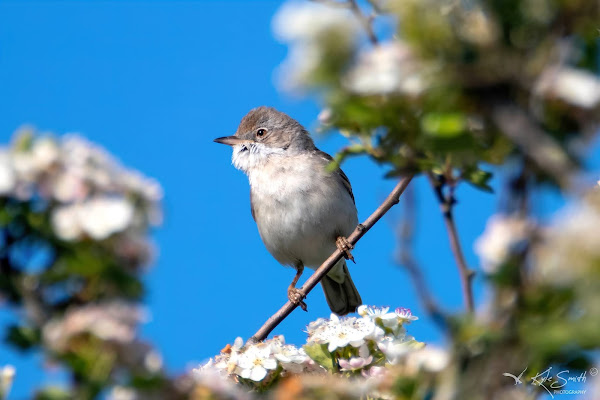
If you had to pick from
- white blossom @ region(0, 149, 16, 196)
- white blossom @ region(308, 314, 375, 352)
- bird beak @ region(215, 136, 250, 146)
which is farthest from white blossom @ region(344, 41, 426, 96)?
bird beak @ region(215, 136, 250, 146)

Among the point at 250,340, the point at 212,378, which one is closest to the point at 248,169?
the point at 250,340

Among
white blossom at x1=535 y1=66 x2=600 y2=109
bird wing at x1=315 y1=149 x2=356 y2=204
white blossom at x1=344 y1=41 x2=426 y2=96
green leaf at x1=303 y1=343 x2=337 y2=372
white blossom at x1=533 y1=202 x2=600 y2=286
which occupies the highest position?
bird wing at x1=315 y1=149 x2=356 y2=204

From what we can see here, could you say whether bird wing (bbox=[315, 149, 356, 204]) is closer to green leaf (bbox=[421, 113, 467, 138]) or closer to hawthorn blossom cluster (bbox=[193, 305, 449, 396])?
hawthorn blossom cluster (bbox=[193, 305, 449, 396])

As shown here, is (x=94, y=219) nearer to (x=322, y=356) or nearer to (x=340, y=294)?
(x=322, y=356)

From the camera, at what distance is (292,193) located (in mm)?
8125

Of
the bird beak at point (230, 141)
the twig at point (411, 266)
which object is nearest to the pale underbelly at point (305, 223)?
the bird beak at point (230, 141)

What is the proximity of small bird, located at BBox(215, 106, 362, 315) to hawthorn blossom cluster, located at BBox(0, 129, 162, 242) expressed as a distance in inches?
227

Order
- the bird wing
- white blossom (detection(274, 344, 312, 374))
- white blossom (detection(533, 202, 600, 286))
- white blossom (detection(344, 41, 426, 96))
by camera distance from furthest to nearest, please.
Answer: the bird wing → white blossom (detection(274, 344, 312, 374)) → white blossom (detection(344, 41, 426, 96)) → white blossom (detection(533, 202, 600, 286))

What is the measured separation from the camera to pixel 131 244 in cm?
199

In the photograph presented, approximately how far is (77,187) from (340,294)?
765cm

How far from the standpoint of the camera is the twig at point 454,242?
1922 mm

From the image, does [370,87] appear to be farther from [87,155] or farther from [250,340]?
[250,340]

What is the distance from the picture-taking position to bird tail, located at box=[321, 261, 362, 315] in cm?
934
